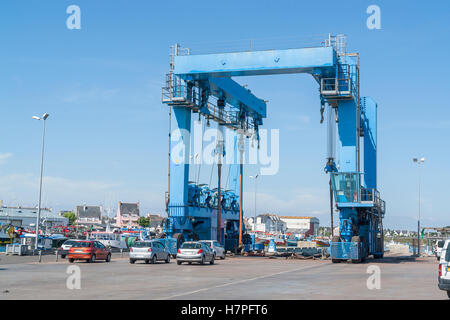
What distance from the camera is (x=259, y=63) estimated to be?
3969cm

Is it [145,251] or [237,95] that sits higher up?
[237,95]

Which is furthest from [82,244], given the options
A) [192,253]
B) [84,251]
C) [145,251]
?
[192,253]

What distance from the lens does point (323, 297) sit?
16094 millimetres

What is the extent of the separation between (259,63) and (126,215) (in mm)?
133929

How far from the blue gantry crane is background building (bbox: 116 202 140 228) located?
119 m

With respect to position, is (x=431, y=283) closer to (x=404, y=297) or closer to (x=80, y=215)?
(x=404, y=297)

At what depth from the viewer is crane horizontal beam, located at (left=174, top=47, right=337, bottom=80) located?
126ft

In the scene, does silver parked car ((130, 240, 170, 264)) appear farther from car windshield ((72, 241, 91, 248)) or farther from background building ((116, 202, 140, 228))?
background building ((116, 202, 140, 228))

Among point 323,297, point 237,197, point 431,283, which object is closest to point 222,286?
point 323,297

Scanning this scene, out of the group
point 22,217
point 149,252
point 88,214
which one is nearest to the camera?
point 149,252

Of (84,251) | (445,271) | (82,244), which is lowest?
(84,251)

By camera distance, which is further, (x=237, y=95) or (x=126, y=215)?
(x=126, y=215)

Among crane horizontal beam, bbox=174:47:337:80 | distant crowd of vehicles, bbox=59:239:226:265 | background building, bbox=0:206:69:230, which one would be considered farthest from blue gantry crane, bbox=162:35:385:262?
background building, bbox=0:206:69:230

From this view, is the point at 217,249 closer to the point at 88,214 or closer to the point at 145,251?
the point at 145,251
